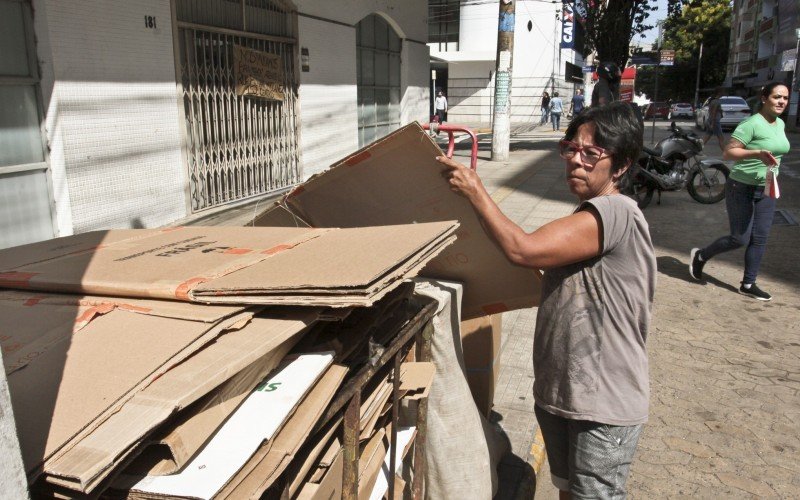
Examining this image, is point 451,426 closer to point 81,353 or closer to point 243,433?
point 243,433

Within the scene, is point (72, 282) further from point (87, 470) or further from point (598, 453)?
point (598, 453)

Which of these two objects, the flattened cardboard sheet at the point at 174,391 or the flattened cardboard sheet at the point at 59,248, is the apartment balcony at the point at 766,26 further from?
the flattened cardboard sheet at the point at 174,391

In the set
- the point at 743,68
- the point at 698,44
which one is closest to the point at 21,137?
the point at 743,68

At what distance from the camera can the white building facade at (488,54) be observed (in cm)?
3072

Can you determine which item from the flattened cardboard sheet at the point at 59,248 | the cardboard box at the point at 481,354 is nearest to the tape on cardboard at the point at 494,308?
the cardboard box at the point at 481,354

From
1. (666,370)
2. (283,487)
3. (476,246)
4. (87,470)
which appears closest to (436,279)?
(476,246)

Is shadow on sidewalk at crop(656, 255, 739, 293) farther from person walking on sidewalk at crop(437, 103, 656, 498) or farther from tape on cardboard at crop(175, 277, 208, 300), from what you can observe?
tape on cardboard at crop(175, 277, 208, 300)

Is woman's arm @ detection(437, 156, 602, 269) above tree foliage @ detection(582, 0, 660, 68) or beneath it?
beneath

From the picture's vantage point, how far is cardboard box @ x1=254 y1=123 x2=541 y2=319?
2414mm

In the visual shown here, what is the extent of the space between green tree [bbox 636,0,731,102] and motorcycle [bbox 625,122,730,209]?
50.2 metres

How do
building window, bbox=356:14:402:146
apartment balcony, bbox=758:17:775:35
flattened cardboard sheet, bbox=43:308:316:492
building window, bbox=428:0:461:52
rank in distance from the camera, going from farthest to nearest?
apartment balcony, bbox=758:17:775:35 → building window, bbox=428:0:461:52 → building window, bbox=356:14:402:146 → flattened cardboard sheet, bbox=43:308:316:492

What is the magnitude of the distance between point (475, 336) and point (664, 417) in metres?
1.49

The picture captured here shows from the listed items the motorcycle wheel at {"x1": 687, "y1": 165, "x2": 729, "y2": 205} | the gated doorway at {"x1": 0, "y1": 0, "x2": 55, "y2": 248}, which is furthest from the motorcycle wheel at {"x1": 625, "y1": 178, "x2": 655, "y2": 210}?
the gated doorway at {"x1": 0, "y1": 0, "x2": 55, "y2": 248}

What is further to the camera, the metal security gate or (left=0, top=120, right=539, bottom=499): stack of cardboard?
the metal security gate
